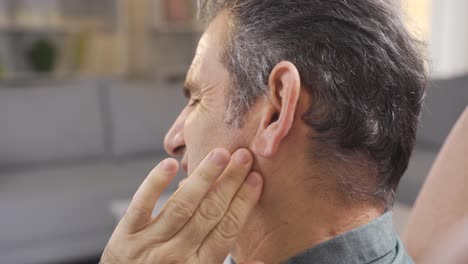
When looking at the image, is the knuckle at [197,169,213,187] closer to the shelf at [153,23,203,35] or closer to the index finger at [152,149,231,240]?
the index finger at [152,149,231,240]

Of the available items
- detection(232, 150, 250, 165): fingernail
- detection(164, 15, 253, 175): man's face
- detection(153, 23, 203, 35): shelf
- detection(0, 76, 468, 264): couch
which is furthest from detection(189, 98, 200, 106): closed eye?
detection(153, 23, 203, 35): shelf

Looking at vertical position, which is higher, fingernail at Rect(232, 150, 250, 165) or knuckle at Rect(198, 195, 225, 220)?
fingernail at Rect(232, 150, 250, 165)

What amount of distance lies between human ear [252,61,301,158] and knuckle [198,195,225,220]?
3.9 inches

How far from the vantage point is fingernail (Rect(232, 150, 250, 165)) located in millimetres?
750

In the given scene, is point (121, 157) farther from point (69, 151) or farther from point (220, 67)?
point (220, 67)

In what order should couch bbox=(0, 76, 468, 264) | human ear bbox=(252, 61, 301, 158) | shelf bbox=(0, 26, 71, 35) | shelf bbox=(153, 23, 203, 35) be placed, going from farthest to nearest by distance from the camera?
shelf bbox=(153, 23, 203, 35) < shelf bbox=(0, 26, 71, 35) < couch bbox=(0, 76, 468, 264) < human ear bbox=(252, 61, 301, 158)

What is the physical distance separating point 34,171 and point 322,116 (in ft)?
7.54

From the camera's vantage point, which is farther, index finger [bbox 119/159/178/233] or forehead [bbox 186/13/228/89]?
forehead [bbox 186/13/228/89]

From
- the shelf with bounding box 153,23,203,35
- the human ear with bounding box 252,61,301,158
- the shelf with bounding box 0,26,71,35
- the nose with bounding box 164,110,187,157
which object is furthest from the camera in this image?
the shelf with bounding box 153,23,203,35

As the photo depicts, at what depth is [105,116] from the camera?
2951 millimetres

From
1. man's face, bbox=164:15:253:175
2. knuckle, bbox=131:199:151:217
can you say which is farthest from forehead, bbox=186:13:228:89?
knuckle, bbox=131:199:151:217

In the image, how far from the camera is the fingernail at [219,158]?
708mm

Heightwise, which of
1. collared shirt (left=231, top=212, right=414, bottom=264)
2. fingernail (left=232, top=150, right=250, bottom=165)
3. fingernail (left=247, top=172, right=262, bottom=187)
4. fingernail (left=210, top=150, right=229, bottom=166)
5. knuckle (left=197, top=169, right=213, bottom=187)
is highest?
fingernail (left=210, top=150, right=229, bottom=166)

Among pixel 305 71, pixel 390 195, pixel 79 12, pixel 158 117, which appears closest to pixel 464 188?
pixel 390 195
